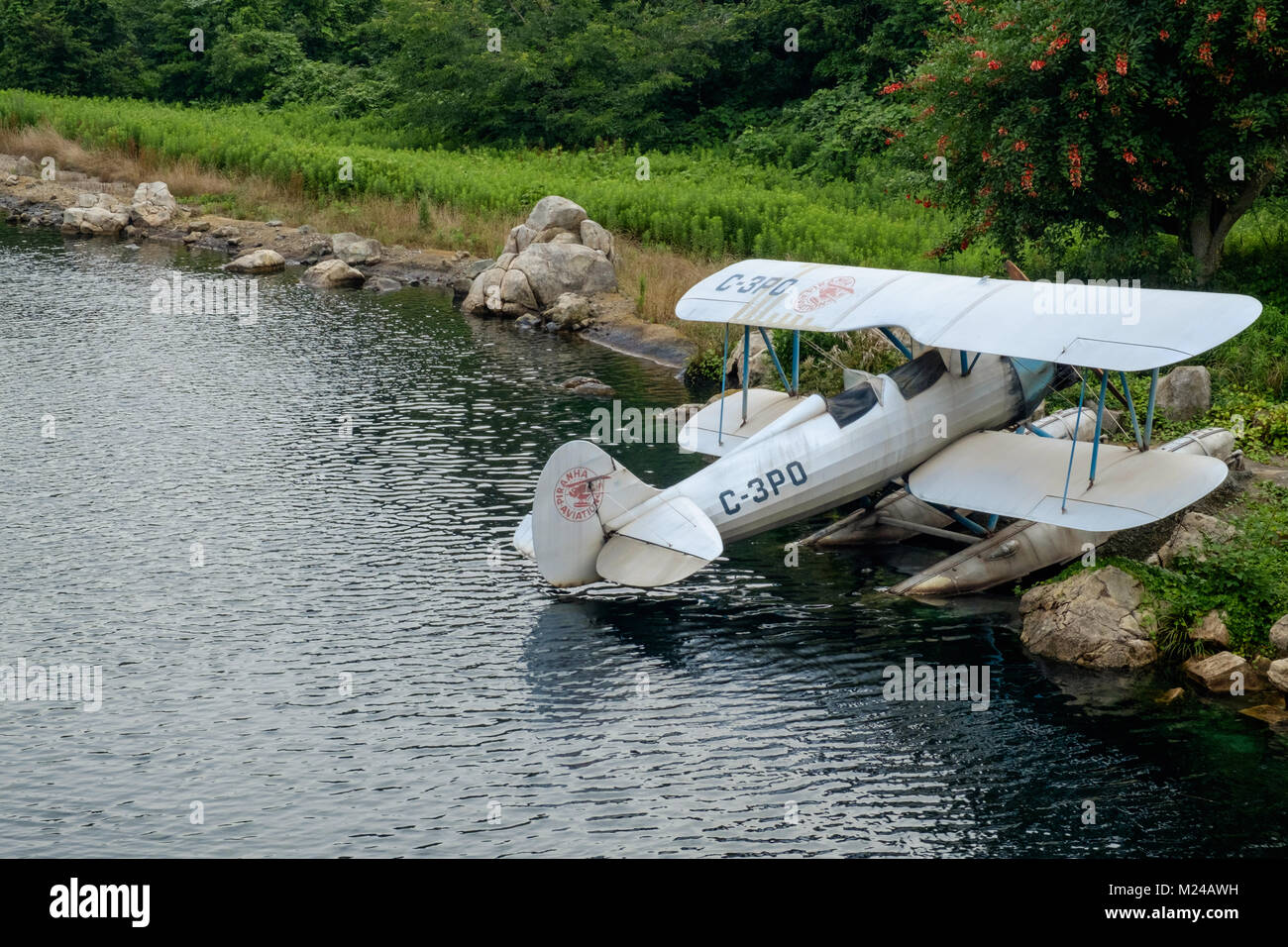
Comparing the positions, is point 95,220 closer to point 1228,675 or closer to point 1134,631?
point 1134,631

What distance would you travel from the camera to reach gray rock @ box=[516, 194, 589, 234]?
135 ft

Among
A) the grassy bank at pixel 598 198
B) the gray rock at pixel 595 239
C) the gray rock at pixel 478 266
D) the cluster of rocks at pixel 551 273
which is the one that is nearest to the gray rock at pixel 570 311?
the cluster of rocks at pixel 551 273

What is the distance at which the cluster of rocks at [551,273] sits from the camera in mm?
39250

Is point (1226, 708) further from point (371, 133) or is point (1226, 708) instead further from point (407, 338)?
point (371, 133)

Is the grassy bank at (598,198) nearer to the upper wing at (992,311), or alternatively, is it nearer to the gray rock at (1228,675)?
the upper wing at (992,311)

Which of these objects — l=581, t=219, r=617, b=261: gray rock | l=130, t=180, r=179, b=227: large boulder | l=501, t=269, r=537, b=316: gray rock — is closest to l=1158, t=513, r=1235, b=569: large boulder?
l=501, t=269, r=537, b=316: gray rock

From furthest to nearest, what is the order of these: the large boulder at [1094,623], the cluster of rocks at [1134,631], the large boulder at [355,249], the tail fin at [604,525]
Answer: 1. the large boulder at [355,249]
2. the tail fin at [604,525]
3. the large boulder at [1094,623]
4. the cluster of rocks at [1134,631]

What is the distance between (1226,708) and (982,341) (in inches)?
217

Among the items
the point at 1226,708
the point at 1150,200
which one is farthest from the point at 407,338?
the point at 1226,708

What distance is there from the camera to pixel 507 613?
1888cm

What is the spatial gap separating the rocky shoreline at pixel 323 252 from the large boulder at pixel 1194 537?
17.0m

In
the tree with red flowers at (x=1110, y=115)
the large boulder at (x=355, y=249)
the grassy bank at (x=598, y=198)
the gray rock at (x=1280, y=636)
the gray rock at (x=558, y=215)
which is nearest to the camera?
the gray rock at (x=1280, y=636)

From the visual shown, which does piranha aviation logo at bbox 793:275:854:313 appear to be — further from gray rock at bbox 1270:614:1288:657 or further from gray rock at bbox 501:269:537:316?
gray rock at bbox 501:269:537:316
